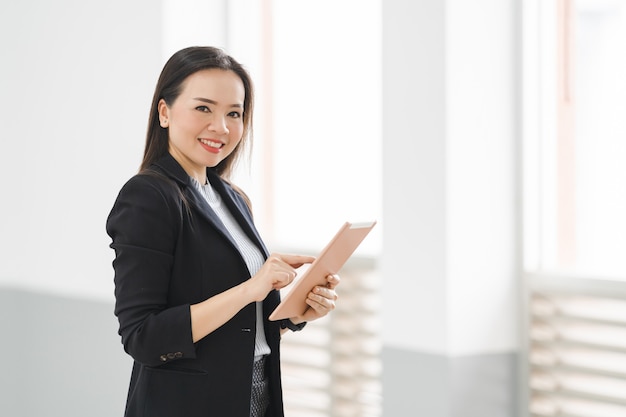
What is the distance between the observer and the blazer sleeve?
1.97 m

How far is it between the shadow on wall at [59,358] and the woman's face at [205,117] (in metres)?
2.65

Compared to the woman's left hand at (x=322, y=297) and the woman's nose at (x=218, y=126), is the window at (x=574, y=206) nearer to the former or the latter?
the woman's left hand at (x=322, y=297)

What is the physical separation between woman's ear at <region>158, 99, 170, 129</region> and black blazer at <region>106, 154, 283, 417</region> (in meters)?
0.09

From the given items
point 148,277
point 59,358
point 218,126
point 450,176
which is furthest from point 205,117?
point 59,358

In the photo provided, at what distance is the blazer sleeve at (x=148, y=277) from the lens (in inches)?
77.6

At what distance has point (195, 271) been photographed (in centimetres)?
205

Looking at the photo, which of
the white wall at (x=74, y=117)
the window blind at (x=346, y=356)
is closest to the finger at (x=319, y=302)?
the window blind at (x=346, y=356)

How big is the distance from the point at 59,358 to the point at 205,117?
11.0 ft

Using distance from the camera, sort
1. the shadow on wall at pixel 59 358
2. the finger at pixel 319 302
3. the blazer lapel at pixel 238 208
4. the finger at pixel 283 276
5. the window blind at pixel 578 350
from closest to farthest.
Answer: the finger at pixel 283 276 → the finger at pixel 319 302 → the blazer lapel at pixel 238 208 → the window blind at pixel 578 350 → the shadow on wall at pixel 59 358

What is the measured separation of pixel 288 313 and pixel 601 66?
1.54m

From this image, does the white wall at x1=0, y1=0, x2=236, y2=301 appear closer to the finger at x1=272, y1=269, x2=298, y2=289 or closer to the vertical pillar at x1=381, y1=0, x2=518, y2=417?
the vertical pillar at x1=381, y1=0, x2=518, y2=417

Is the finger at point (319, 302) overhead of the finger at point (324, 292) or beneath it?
beneath

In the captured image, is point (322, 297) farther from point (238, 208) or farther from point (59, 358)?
point (59, 358)

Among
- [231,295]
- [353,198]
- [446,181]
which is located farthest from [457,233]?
[231,295]
